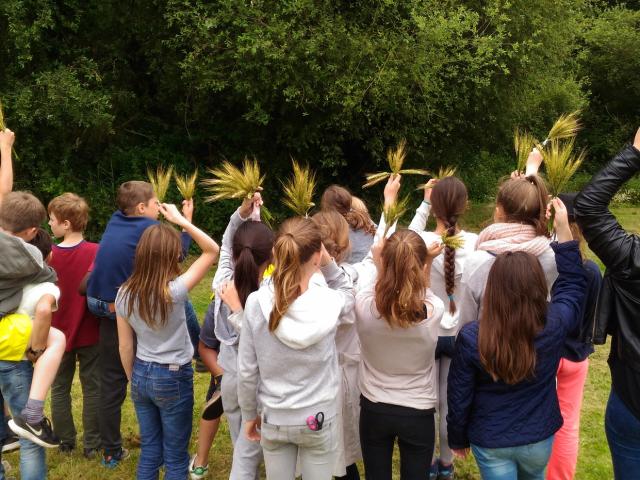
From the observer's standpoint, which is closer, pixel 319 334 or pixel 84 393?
pixel 319 334

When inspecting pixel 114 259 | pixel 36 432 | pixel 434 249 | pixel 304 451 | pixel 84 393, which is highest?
pixel 434 249

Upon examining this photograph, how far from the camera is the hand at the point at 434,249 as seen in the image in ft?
10.5

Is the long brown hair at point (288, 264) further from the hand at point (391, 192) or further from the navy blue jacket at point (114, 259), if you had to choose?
the navy blue jacket at point (114, 259)

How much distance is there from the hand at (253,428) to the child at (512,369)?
36.8 inches

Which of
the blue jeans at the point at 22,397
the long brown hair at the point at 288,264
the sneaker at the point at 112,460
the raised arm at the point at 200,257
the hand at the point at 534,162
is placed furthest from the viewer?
the sneaker at the point at 112,460


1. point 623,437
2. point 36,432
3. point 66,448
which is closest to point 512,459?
point 623,437

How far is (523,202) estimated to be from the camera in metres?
3.28

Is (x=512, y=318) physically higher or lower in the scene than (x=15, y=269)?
higher

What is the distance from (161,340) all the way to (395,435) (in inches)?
54.5

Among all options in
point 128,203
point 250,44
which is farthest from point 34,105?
point 128,203

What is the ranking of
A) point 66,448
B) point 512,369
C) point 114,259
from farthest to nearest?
point 66,448
point 114,259
point 512,369

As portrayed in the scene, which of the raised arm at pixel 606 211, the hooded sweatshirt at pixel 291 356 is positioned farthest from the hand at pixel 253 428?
the raised arm at pixel 606 211

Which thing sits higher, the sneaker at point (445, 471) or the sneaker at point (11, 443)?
the sneaker at point (445, 471)

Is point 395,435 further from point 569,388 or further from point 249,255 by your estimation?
point 249,255
